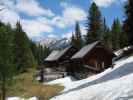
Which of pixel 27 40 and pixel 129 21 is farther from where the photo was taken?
pixel 27 40

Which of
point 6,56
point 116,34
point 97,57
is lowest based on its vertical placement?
point 97,57

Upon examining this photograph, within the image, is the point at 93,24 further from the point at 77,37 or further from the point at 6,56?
the point at 6,56

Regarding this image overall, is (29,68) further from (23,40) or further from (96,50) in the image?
(96,50)

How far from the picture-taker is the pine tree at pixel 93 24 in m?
81.7

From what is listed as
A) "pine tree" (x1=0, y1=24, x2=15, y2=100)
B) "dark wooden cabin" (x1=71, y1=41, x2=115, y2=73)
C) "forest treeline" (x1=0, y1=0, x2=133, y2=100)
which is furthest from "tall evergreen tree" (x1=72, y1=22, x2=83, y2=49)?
"pine tree" (x1=0, y1=24, x2=15, y2=100)

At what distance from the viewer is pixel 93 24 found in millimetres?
83125

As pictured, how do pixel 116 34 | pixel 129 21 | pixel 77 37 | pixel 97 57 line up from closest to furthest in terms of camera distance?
pixel 129 21
pixel 97 57
pixel 116 34
pixel 77 37

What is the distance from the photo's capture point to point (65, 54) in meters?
72.2

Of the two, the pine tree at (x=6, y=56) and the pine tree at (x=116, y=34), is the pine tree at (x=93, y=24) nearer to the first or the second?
the pine tree at (x=116, y=34)

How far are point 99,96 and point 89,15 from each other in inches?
2631

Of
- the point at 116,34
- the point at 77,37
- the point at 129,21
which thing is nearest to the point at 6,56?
the point at 129,21

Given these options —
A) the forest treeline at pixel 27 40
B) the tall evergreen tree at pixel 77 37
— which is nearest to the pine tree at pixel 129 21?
the forest treeline at pixel 27 40

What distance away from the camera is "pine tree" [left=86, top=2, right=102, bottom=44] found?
268ft

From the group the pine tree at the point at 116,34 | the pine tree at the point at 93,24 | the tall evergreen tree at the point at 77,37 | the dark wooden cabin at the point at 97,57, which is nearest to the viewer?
the dark wooden cabin at the point at 97,57
